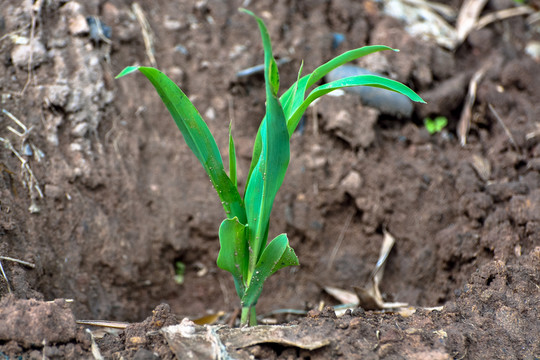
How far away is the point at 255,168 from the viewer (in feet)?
4.91

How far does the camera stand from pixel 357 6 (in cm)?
274

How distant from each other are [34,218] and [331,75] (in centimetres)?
143

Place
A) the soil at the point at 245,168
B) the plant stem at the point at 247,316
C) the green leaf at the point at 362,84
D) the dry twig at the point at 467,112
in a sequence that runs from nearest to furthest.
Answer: the green leaf at the point at 362,84 → the plant stem at the point at 247,316 → the soil at the point at 245,168 → the dry twig at the point at 467,112

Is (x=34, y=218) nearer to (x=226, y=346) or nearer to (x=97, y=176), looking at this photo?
(x=97, y=176)

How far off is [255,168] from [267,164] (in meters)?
0.12

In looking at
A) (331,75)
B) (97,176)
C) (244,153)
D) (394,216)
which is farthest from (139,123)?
(394,216)

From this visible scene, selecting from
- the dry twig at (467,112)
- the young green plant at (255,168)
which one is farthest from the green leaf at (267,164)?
the dry twig at (467,112)

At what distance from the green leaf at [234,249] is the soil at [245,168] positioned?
1.25ft

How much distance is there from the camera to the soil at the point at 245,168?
183 cm

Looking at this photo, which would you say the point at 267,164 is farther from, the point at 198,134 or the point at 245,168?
the point at 245,168

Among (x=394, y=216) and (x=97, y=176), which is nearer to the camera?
(x=97, y=176)

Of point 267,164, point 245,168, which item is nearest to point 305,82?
point 267,164

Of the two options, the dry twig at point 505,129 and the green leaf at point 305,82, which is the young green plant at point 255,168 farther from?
the dry twig at point 505,129

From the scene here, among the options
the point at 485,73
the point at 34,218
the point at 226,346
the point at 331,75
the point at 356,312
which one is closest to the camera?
the point at 226,346
